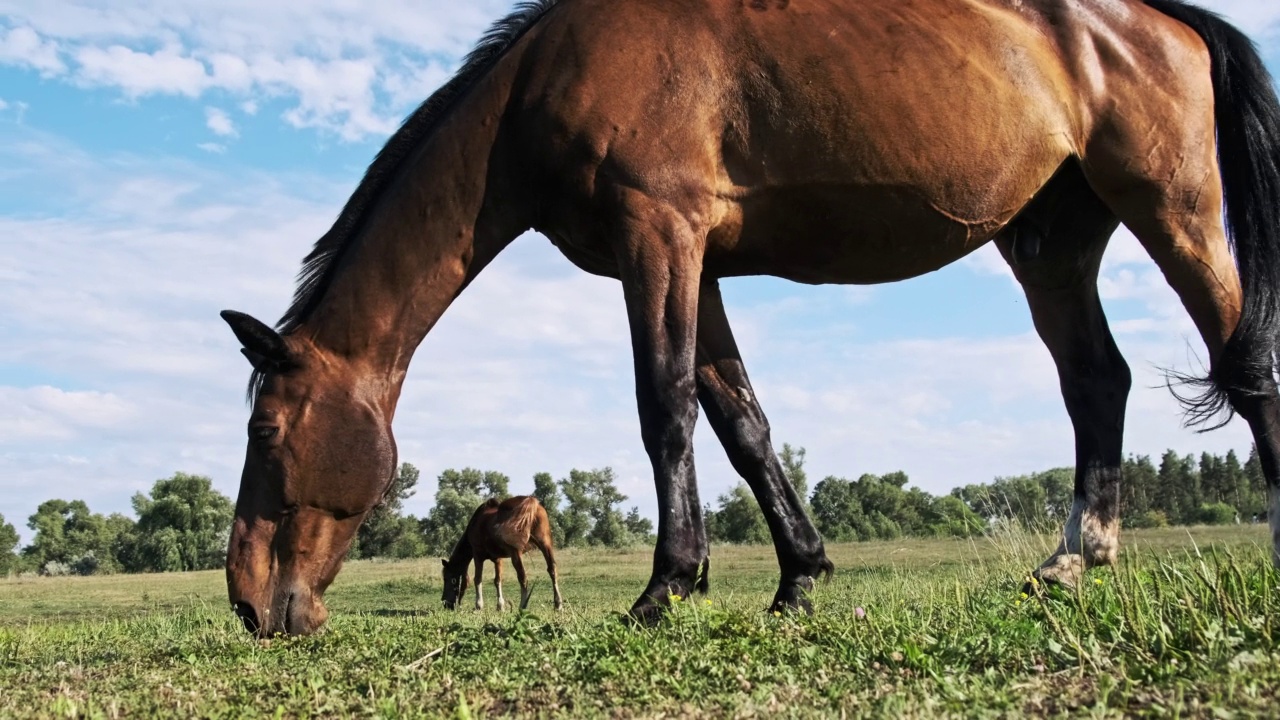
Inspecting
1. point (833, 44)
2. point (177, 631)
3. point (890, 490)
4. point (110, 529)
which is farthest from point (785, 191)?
point (110, 529)

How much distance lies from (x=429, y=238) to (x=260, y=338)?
0.88m

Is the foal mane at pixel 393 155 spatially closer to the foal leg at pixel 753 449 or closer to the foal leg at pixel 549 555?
the foal leg at pixel 753 449

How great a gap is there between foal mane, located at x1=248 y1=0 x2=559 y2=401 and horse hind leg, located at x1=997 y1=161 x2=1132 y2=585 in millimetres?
2842

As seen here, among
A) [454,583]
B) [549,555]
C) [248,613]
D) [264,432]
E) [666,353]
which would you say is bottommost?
[454,583]

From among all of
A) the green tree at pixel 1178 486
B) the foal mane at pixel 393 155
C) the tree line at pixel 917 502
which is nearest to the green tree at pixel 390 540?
the tree line at pixel 917 502

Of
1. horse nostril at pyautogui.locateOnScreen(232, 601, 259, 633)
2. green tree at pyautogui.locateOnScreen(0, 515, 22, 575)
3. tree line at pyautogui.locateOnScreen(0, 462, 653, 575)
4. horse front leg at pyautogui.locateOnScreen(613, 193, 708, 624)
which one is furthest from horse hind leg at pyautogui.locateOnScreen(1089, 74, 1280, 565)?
green tree at pyautogui.locateOnScreen(0, 515, 22, 575)

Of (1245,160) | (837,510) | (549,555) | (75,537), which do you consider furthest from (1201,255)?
(75,537)

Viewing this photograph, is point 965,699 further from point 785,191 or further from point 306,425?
point 306,425

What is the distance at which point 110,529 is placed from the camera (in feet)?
246

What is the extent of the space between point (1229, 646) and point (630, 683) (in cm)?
148

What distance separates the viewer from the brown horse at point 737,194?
422 centimetres

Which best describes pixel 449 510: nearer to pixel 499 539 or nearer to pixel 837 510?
pixel 837 510

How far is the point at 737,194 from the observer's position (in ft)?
14.4

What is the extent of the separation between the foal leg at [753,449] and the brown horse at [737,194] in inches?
0.4
